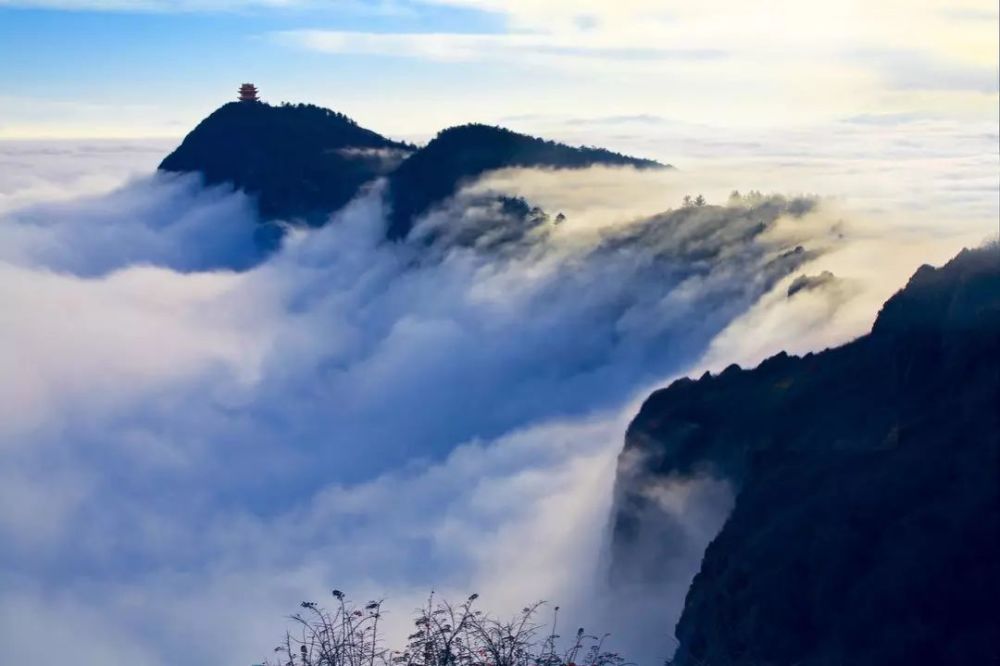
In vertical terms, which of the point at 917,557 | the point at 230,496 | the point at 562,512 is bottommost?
the point at 917,557

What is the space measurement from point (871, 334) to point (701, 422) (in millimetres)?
10168

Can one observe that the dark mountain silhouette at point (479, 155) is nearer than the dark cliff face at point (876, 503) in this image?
No

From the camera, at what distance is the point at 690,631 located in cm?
4078

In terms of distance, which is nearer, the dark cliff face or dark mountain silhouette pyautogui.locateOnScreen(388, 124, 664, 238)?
the dark cliff face

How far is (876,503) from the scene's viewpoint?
3475cm

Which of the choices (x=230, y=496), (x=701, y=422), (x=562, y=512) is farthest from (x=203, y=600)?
(x=701, y=422)

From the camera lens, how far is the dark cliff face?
3120 cm

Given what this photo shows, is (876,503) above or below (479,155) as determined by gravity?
below

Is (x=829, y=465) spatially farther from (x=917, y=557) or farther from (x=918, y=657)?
(x=918, y=657)

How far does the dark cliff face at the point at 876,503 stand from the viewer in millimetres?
31203

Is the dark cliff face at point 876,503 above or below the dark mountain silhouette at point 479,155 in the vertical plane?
below

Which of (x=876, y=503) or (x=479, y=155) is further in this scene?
(x=479, y=155)

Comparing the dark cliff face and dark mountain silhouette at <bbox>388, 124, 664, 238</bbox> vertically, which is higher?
dark mountain silhouette at <bbox>388, 124, 664, 238</bbox>

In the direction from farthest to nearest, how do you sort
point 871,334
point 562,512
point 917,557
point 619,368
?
point 619,368, point 562,512, point 871,334, point 917,557
